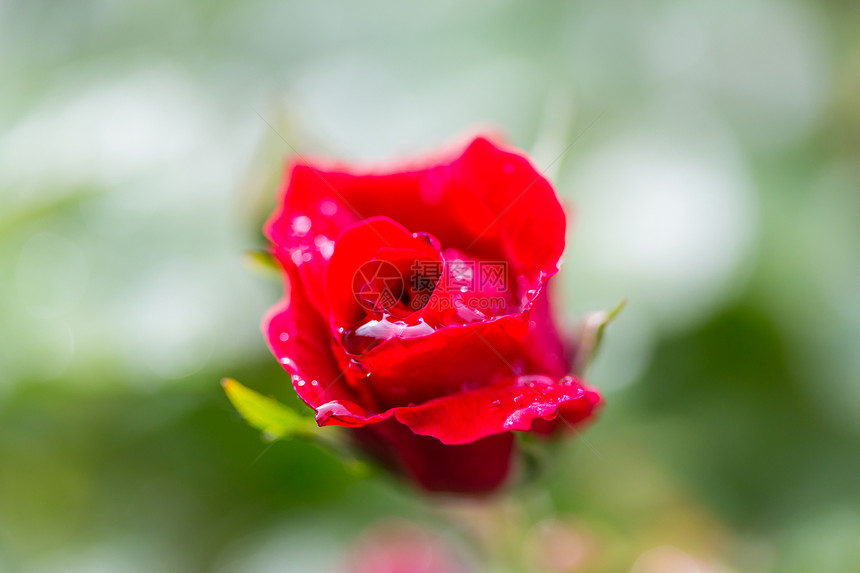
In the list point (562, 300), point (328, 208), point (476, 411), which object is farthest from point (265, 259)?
point (562, 300)

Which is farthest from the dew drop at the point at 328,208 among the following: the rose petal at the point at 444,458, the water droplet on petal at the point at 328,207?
the rose petal at the point at 444,458

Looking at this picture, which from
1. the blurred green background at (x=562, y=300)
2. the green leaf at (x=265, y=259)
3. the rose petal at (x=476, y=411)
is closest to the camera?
the rose petal at (x=476, y=411)

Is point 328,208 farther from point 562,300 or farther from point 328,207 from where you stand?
point 562,300

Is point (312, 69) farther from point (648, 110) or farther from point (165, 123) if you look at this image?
point (648, 110)

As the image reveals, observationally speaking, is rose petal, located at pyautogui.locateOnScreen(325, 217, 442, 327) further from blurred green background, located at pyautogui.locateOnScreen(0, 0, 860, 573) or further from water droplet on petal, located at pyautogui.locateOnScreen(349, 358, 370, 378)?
blurred green background, located at pyautogui.locateOnScreen(0, 0, 860, 573)

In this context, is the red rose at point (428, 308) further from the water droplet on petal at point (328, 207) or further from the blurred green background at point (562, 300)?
the blurred green background at point (562, 300)

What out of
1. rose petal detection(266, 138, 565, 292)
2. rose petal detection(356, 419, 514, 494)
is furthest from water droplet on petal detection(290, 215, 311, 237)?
rose petal detection(356, 419, 514, 494)
